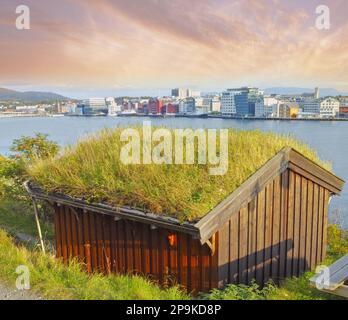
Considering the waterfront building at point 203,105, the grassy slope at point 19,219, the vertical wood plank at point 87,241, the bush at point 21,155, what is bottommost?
the grassy slope at point 19,219

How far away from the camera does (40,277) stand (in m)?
4.61

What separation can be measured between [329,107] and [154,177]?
7857 centimetres

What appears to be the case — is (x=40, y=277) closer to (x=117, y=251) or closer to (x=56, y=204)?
(x=117, y=251)

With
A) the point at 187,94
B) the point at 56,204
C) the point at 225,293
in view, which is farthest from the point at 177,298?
the point at 187,94

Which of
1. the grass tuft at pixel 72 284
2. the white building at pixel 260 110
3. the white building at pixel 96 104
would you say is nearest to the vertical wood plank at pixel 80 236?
the grass tuft at pixel 72 284

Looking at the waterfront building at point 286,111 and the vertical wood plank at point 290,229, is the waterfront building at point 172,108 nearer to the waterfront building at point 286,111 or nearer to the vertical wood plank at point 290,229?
the vertical wood plank at point 290,229

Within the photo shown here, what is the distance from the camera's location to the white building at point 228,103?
124ft

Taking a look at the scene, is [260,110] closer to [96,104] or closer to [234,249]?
[96,104]

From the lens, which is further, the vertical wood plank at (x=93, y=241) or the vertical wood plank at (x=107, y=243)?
the vertical wood plank at (x=93, y=241)

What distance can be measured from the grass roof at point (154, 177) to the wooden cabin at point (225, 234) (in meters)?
0.21

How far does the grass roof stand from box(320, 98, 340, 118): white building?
73.7 m
